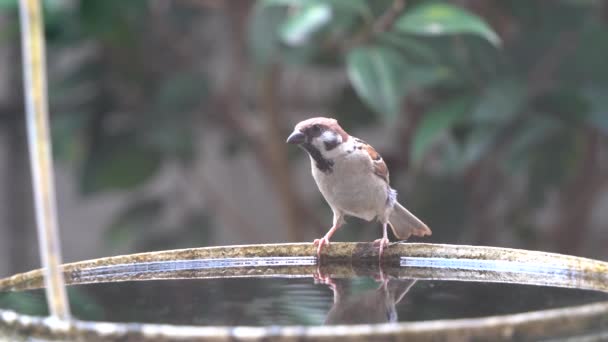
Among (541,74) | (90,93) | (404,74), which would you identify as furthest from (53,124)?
(541,74)

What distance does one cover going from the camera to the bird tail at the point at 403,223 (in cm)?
178

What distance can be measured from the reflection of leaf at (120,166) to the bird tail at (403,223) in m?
1.50

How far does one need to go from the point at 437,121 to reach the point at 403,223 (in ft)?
2.23

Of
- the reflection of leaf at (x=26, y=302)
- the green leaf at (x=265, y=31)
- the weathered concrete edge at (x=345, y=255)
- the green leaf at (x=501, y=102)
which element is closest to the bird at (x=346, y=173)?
the weathered concrete edge at (x=345, y=255)

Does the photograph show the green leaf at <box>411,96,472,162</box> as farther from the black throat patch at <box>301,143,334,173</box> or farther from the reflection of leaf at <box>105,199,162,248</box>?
the reflection of leaf at <box>105,199,162,248</box>

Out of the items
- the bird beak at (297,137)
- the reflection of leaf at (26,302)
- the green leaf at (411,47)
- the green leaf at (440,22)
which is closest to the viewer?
the reflection of leaf at (26,302)

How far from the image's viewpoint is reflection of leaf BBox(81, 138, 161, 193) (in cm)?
312

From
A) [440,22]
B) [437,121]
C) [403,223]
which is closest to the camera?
[403,223]

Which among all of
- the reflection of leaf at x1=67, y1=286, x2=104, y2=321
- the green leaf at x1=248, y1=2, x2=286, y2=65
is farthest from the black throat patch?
the green leaf at x1=248, y1=2, x2=286, y2=65

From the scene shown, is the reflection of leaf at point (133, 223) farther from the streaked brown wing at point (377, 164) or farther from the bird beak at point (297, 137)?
the bird beak at point (297, 137)

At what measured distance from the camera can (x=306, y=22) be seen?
2256 millimetres

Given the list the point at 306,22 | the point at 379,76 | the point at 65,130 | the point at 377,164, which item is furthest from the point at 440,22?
the point at 65,130

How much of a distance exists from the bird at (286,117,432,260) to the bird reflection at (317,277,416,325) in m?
0.33

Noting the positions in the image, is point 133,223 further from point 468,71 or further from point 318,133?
point 318,133
